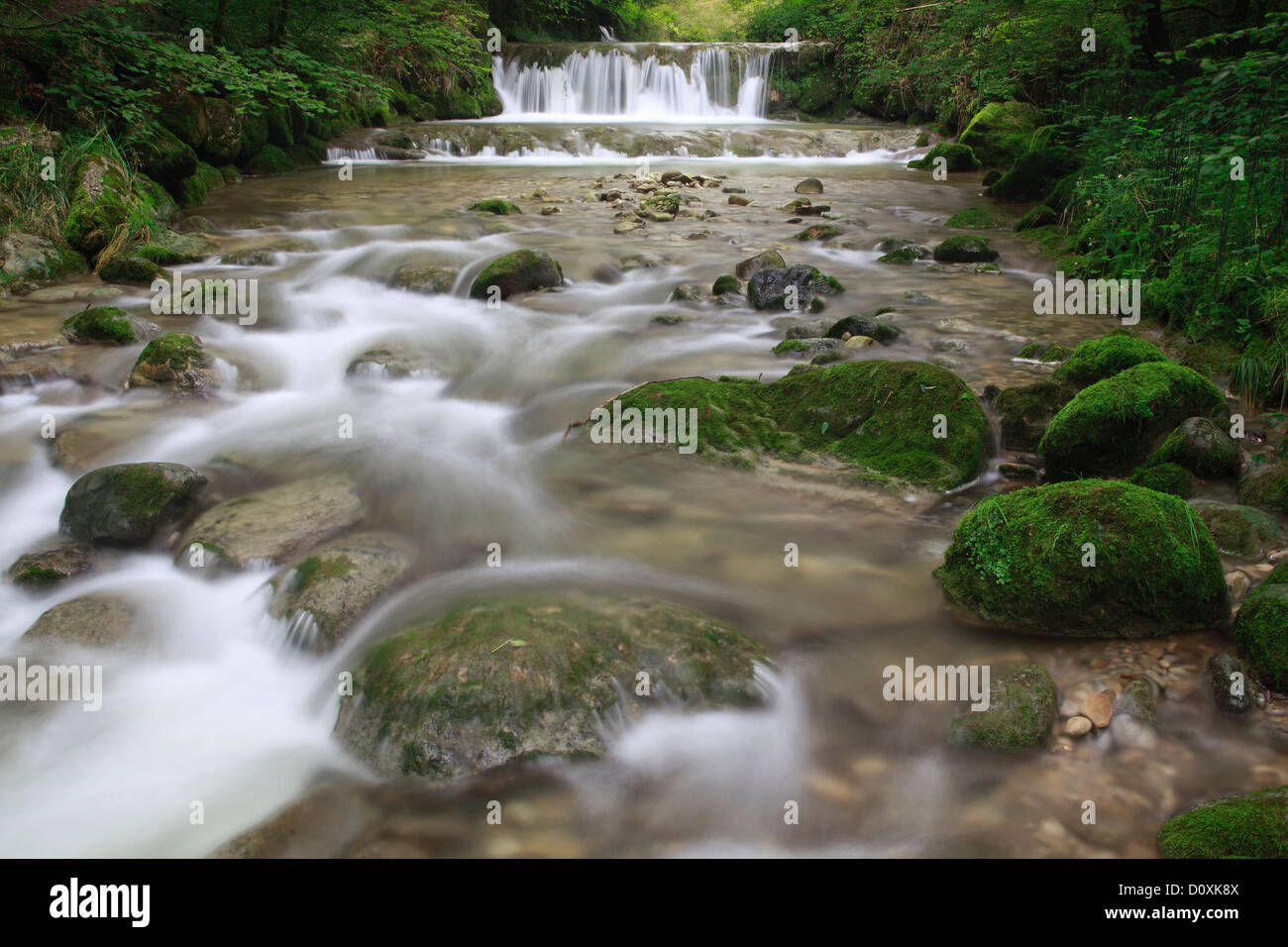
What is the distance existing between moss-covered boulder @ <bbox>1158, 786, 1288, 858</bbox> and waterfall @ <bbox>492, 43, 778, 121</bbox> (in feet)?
83.5

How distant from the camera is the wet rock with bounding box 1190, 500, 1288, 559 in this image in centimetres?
401

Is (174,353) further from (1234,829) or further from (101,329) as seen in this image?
(1234,829)

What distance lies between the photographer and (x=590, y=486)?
5352mm

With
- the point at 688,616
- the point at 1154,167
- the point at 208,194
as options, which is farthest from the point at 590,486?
the point at 208,194

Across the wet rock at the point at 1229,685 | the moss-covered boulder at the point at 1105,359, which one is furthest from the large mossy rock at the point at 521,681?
the moss-covered boulder at the point at 1105,359

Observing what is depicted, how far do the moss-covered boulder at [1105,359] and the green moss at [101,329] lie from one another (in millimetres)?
7463

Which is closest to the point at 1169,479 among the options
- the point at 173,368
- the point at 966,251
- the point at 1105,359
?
the point at 1105,359

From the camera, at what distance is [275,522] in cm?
469

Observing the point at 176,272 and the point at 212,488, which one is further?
the point at 176,272

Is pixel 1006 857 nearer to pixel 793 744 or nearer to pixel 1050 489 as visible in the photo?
pixel 793 744

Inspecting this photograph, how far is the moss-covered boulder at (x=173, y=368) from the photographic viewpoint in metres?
6.52

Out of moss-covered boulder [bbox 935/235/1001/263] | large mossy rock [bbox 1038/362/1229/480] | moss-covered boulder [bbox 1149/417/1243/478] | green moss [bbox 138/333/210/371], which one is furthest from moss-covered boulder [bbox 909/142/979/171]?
green moss [bbox 138/333/210/371]

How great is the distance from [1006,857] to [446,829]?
76.6 inches

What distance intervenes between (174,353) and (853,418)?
542 cm
